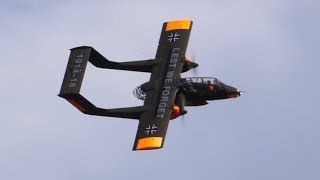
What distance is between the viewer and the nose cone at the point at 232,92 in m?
147

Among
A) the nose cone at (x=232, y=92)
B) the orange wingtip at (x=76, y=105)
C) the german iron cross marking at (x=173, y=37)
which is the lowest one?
the orange wingtip at (x=76, y=105)

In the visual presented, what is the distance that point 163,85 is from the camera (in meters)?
145

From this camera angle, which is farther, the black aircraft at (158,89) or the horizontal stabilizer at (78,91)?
the horizontal stabilizer at (78,91)

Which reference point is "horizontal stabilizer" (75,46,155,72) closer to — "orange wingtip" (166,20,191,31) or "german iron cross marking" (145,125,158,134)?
"orange wingtip" (166,20,191,31)

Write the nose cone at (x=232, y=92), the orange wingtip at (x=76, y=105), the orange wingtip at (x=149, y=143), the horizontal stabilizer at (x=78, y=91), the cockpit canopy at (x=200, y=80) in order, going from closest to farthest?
the orange wingtip at (x=149, y=143), the horizontal stabilizer at (x=78, y=91), the orange wingtip at (x=76, y=105), the cockpit canopy at (x=200, y=80), the nose cone at (x=232, y=92)

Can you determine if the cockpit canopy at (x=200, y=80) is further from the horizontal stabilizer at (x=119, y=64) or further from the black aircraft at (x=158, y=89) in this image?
the horizontal stabilizer at (x=119, y=64)

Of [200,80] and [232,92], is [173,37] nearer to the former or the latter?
[200,80]

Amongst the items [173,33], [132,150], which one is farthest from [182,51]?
[132,150]

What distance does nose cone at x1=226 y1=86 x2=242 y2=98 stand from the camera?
14688cm

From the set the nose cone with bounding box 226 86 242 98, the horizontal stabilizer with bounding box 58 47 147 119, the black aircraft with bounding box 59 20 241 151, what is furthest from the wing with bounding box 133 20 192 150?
the nose cone with bounding box 226 86 242 98

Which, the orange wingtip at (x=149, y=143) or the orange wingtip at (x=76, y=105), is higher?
the orange wingtip at (x=76, y=105)

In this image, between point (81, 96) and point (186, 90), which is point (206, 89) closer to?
point (186, 90)

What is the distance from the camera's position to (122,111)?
144 metres

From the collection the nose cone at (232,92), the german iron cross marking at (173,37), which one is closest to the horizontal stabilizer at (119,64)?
the german iron cross marking at (173,37)
